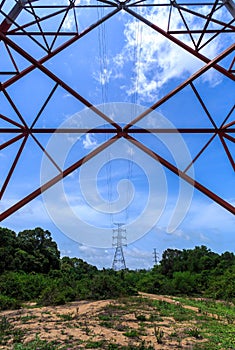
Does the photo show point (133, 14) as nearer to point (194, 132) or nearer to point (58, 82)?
point (58, 82)

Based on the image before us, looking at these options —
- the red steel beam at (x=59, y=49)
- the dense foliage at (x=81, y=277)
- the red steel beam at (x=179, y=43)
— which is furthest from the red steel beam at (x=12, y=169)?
the dense foliage at (x=81, y=277)

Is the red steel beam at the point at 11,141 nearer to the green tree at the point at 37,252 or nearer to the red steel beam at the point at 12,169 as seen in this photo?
the red steel beam at the point at 12,169

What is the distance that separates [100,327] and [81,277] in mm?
18023

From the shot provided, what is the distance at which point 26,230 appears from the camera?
1289 inches

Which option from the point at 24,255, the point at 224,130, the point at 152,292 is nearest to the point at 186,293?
the point at 152,292

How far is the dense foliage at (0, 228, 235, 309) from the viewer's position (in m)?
17.1

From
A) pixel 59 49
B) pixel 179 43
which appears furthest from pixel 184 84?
pixel 59 49

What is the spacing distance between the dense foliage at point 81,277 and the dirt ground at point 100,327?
2.80 m

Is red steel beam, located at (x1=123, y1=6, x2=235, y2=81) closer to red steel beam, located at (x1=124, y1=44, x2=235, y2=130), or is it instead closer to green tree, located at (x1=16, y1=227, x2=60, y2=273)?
red steel beam, located at (x1=124, y1=44, x2=235, y2=130)

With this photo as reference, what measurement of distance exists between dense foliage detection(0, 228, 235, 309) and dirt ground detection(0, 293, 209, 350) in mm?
2799

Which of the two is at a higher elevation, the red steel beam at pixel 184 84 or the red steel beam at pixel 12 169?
the red steel beam at pixel 184 84

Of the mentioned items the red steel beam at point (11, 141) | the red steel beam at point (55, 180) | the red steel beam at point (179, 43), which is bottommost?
the red steel beam at point (55, 180)

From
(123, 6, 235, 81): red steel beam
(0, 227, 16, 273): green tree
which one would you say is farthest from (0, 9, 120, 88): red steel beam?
(0, 227, 16, 273): green tree

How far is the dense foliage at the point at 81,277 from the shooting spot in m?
17.1
